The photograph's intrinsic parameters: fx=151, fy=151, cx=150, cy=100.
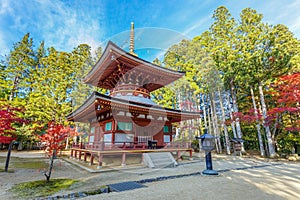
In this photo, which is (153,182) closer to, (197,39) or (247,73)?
(247,73)

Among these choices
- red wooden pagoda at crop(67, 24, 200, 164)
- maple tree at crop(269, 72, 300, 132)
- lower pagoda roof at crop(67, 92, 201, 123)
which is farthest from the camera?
maple tree at crop(269, 72, 300, 132)

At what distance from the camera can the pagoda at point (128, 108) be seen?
8430 millimetres

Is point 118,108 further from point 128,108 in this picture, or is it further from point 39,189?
point 39,189

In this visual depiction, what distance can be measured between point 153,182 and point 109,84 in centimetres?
847

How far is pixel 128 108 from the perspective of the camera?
8.06 m

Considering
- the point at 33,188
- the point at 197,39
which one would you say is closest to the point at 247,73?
the point at 197,39

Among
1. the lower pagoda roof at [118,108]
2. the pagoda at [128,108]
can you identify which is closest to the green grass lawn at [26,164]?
the pagoda at [128,108]

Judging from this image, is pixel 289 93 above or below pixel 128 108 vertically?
above

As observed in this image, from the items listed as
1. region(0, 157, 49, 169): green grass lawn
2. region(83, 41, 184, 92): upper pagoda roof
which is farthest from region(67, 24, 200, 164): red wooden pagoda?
region(0, 157, 49, 169): green grass lawn

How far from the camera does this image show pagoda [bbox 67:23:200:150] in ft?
27.7

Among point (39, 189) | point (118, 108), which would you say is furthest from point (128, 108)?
point (39, 189)

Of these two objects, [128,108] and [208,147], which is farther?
A: [128,108]

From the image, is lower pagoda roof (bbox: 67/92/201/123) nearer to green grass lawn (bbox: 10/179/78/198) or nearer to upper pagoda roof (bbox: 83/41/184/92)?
upper pagoda roof (bbox: 83/41/184/92)

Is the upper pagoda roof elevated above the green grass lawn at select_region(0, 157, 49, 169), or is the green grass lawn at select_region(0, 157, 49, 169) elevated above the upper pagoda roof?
the upper pagoda roof
